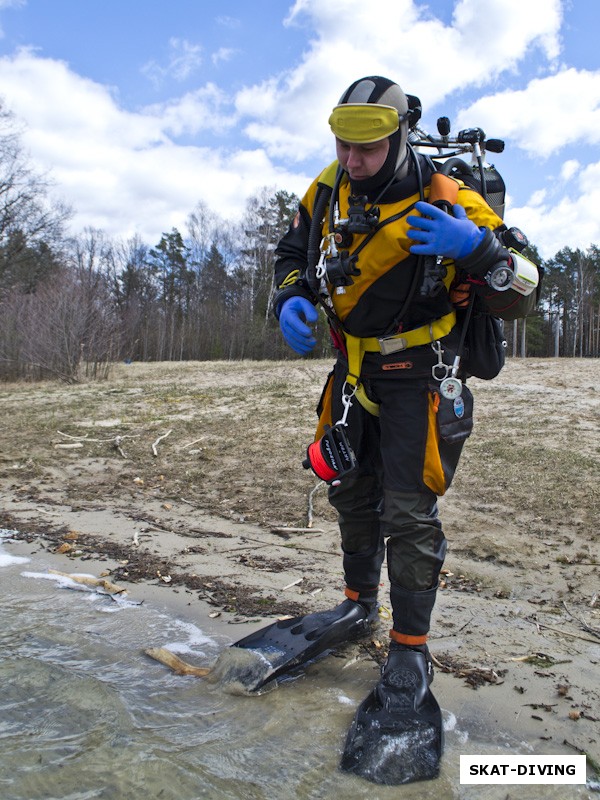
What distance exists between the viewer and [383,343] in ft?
7.75

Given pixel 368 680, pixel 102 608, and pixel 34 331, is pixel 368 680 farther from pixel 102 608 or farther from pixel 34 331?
pixel 34 331

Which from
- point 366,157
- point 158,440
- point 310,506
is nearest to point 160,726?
point 366,157

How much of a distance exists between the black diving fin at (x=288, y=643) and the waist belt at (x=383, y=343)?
88 centimetres

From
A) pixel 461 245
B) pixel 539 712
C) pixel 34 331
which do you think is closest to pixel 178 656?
pixel 539 712

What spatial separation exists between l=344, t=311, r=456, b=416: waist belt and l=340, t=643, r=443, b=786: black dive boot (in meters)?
0.95

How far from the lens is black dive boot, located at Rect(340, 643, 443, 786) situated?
1.85m

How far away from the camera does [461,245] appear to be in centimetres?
211

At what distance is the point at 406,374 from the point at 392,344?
0.41ft

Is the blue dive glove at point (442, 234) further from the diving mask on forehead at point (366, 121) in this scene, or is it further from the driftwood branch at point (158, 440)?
the driftwood branch at point (158, 440)

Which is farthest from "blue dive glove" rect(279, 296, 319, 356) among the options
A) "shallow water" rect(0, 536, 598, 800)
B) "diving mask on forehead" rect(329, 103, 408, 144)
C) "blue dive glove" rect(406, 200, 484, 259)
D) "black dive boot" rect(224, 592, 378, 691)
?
"shallow water" rect(0, 536, 598, 800)

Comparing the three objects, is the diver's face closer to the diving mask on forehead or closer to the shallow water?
the diving mask on forehead

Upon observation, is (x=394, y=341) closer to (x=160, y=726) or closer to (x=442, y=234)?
(x=442, y=234)

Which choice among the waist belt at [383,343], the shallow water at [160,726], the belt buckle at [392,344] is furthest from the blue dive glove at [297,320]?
the shallow water at [160,726]

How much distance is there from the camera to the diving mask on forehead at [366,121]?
85.0 inches
